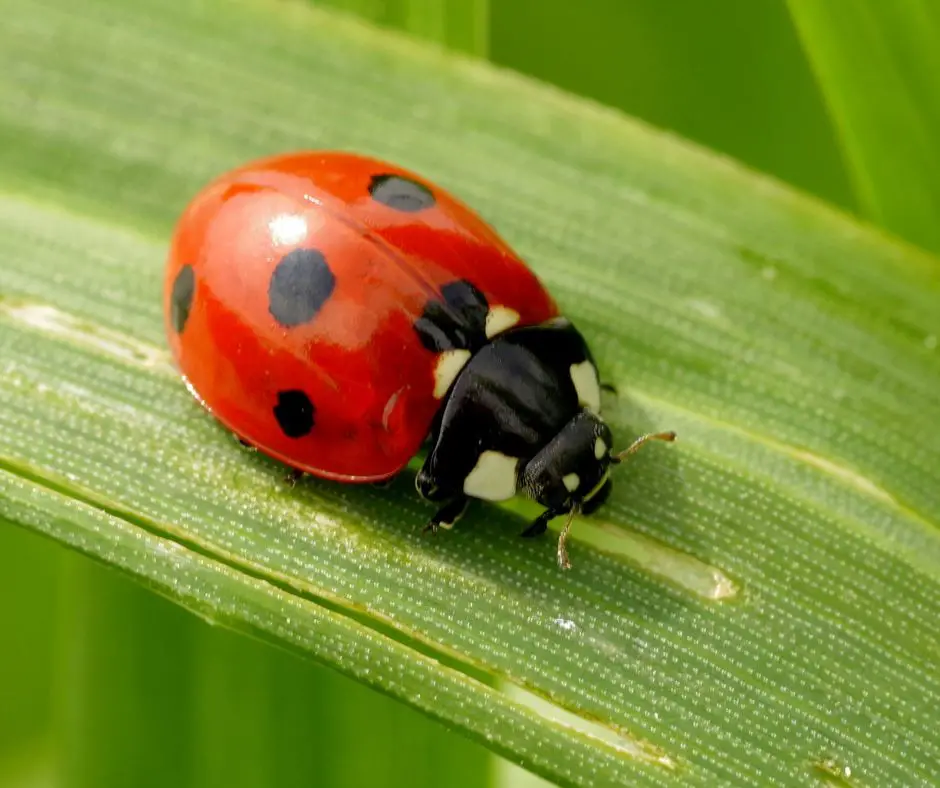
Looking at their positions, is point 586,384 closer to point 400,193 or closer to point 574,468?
point 574,468

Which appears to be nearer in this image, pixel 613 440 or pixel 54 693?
pixel 613 440

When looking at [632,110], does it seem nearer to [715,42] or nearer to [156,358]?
[715,42]

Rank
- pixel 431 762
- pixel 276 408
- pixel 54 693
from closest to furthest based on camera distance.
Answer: pixel 276 408 → pixel 431 762 → pixel 54 693

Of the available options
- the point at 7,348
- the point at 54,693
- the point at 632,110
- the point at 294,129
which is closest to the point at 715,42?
the point at 632,110

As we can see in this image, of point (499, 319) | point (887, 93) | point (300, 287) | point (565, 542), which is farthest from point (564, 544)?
point (887, 93)

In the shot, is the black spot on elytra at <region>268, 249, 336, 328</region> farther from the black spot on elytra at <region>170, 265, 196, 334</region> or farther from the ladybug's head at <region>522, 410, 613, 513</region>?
Answer: the ladybug's head at <region>522, 410, 613, 513</region>

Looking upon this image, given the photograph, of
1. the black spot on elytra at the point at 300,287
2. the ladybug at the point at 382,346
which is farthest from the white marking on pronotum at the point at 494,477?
the black spot on elytra at the point at 300,287

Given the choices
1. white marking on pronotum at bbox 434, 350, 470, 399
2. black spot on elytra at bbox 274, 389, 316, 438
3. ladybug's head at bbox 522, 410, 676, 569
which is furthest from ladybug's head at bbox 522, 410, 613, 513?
black spot on elytra at bbox 274, 389, 316, 438
